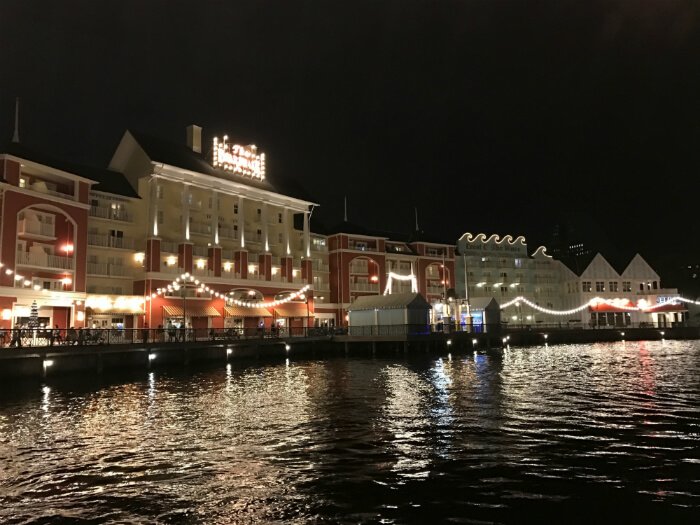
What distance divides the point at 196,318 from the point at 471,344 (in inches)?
1180

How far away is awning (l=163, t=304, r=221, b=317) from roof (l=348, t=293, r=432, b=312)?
15810 mm

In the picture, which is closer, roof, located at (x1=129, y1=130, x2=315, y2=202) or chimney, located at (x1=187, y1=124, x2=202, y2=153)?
roof, located at (x1=129, y1=130, x2=315, y2=202)

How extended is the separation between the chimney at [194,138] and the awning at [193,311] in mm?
21824

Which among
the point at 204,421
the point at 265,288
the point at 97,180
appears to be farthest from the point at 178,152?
the point at 204,421

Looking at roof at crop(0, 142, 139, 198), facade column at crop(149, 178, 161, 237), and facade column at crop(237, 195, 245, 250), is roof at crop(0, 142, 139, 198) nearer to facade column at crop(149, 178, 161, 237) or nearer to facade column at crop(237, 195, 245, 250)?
facade column at crop(149, 178, 161, 237)

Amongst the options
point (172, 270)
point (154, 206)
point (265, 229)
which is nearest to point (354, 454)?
point (172, 270)

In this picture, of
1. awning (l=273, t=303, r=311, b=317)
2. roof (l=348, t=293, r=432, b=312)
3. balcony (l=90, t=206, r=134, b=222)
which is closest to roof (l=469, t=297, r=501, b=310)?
roof (l=348, t=293, r=432, b=312)

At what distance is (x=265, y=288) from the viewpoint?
67.0 meters

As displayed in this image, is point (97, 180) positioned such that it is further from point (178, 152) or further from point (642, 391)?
point (642, 391)

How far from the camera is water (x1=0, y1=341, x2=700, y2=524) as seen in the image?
452 inches

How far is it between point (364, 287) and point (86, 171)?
4000 centimetres

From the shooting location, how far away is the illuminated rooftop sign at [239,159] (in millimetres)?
66938

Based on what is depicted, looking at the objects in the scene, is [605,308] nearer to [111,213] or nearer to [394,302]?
[394,302]

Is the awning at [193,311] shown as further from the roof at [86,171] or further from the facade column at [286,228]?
the facade column at [286,228]
